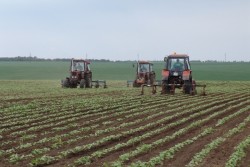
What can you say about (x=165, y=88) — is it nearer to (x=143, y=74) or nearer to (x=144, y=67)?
(x=143, y=74)

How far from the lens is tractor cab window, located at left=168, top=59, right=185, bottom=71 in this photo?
961 inches

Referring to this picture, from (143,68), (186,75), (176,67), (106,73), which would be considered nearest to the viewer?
(186,75)

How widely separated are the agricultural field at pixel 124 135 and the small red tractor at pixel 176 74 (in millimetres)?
6526

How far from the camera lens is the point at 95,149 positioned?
31.4 ft

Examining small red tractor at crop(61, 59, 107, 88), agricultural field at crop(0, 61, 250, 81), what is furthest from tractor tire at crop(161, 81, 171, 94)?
agricultural field at crop(0, 61, 250, 81)

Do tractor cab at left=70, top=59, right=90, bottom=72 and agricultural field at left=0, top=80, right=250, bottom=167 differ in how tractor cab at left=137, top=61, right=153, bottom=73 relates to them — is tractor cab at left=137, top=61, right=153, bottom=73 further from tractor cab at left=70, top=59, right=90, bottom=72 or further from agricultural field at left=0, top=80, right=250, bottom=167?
agricultural field at left=0, top=80, right=250, bottom=167

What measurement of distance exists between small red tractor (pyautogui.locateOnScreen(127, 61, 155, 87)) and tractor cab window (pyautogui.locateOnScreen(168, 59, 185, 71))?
9.52m

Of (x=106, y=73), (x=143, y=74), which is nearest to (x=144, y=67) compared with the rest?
(x=143, y=74)

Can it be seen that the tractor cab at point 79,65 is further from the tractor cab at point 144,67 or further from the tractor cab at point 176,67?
the tractor cab at point 176,67

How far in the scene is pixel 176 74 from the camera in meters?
24.3

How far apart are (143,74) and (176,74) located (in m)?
10.2

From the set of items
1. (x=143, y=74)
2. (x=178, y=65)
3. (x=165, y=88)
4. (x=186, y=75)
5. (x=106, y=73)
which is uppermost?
(x=178, y=65)

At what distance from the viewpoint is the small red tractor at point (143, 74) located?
3412 cm

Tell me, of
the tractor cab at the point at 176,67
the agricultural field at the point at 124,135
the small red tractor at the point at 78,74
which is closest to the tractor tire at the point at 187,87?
the tractor cab at the point at 176,67
